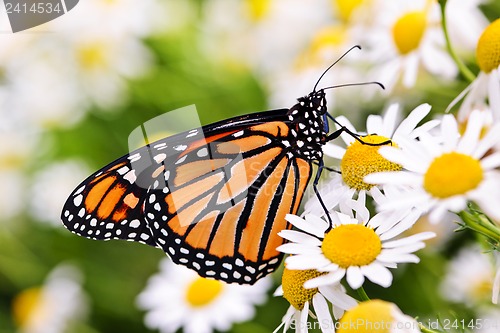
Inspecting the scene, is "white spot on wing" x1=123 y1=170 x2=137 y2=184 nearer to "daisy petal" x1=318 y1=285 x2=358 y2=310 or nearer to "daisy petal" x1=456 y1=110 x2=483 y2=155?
"daisy petal" x1=318 y1=285 x2=358 y2=310

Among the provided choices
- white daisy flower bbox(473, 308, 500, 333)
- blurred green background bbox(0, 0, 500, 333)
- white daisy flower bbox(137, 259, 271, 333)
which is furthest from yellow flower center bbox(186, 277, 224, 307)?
white daisy flower bbox(473, 308, 500, 333)

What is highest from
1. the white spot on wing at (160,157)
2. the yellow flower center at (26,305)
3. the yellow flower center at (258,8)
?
the white spot on wing at (160,157)

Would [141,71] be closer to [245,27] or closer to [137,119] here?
[137,119]

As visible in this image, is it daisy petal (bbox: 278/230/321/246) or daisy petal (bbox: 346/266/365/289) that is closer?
daisy petal (bbox: 346/266/365/289)

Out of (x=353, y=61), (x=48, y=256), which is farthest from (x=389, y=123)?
(x=48, y=256)

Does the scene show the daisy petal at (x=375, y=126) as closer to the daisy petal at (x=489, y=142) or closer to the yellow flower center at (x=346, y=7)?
the daisy petal at (x=489, y=142)

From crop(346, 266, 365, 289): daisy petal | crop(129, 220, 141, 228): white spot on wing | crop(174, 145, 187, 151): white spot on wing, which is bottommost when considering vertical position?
crop(129, 220, 141, 228): white spot on wing

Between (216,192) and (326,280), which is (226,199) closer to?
(216,192)

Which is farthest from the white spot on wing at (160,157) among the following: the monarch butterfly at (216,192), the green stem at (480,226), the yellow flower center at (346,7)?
the yellow flower center at (346,7)
